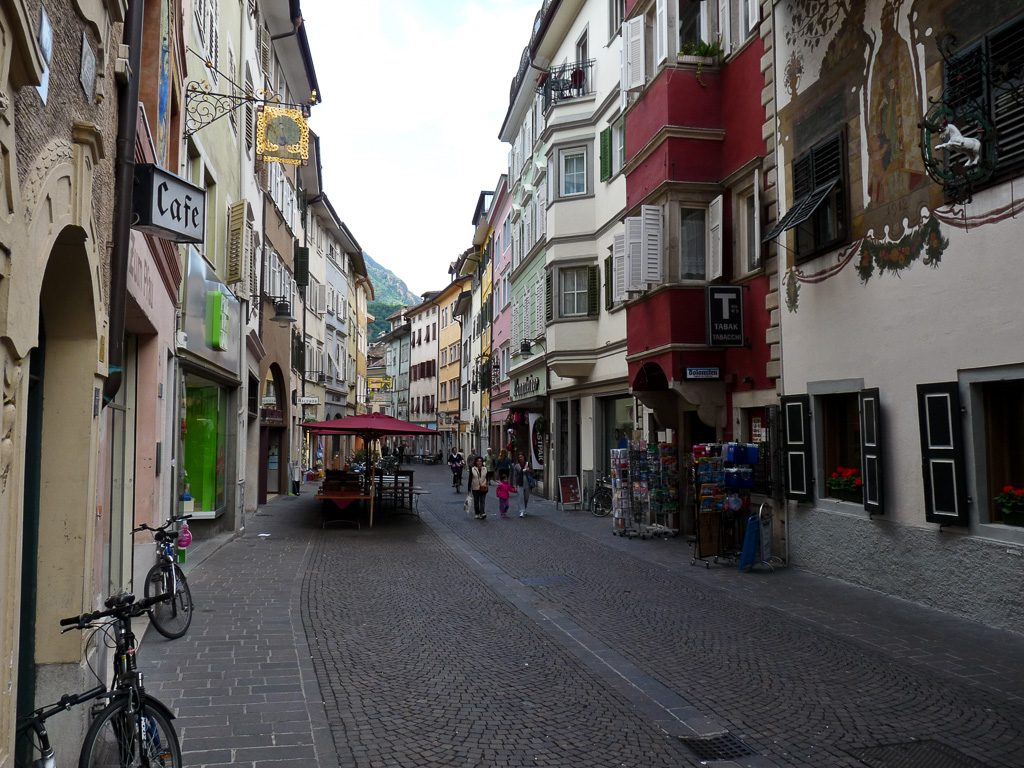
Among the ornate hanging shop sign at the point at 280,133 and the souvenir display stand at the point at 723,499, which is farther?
the ornate hanging shop sign at the point at 280,133

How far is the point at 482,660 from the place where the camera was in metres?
7.79

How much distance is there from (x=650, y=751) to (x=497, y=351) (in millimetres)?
37461

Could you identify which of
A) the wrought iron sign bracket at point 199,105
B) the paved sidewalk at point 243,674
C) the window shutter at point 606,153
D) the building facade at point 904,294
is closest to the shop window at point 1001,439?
the building facade at point 904,294

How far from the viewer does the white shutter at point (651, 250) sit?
15523 millimetres

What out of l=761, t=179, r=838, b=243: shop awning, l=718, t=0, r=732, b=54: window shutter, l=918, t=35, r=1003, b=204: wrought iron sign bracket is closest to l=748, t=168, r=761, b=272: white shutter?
l=761, t=179, r=838, b=243: shop awning

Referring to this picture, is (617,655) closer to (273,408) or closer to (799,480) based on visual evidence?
(799,480)

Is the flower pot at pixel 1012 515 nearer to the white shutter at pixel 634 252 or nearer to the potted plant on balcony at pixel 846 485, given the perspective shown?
the potted plant on balcony at pixel 846 485

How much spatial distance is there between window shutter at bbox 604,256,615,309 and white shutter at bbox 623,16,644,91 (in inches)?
238

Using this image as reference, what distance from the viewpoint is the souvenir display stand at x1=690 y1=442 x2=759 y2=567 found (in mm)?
13117

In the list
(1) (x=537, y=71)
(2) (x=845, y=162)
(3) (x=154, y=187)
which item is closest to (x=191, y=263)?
(3) (x=154, y=187)

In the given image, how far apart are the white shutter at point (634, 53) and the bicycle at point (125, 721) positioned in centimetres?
1473

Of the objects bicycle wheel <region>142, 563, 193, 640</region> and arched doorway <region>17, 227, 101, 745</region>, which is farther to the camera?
bicycle wheel <region>142, 563, 193, 640</region>

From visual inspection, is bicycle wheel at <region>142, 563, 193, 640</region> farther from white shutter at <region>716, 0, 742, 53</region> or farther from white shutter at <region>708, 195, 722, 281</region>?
white shutter at <region>716, 0, 742, 53</region>

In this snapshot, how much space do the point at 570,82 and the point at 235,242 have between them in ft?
40.8
